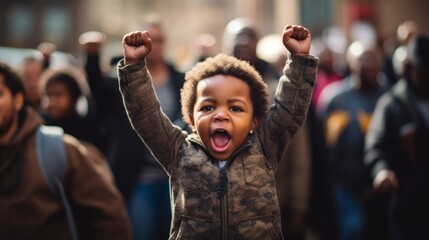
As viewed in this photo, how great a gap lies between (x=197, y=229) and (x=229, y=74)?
648 millimetres

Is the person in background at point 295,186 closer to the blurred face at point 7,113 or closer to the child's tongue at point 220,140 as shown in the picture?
the blurred face at point 7,113

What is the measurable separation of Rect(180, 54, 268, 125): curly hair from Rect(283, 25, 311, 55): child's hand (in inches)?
8.4

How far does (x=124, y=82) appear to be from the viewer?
8.35ft

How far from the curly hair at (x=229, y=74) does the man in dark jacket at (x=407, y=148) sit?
2.21 m

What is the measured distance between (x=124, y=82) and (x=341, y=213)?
407 cm

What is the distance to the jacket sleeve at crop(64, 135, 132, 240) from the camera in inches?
146

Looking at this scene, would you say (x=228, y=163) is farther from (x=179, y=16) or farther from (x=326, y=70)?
(x=179, y=16)

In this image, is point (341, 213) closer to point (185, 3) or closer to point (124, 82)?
point (124, 82)

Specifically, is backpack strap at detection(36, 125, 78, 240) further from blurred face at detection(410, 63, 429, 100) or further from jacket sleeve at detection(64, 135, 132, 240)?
blurred face at detection(410, 63, 429, 100)

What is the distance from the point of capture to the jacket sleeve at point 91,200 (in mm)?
3721

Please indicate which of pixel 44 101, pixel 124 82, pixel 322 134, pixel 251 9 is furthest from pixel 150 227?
pixel 251 9

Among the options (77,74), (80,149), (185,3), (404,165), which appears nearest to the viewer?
(80,149)

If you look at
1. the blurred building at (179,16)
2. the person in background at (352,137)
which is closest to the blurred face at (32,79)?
the person in background at (352,137)

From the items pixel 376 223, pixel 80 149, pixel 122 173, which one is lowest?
pixel 376 223
